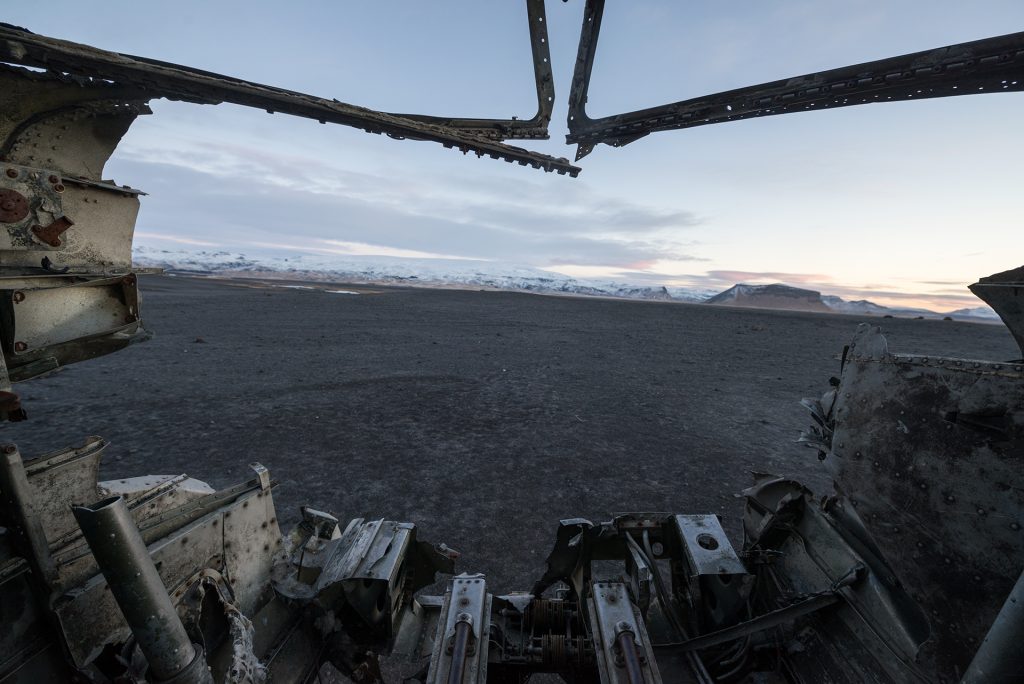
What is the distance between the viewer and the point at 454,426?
25.3 feet

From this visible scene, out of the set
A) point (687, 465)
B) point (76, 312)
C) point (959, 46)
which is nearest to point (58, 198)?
point (76, 312)

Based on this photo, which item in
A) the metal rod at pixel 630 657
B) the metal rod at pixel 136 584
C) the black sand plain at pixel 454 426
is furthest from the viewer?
the black sand plain at pixel 454 426

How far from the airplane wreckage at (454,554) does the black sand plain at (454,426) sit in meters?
1.60

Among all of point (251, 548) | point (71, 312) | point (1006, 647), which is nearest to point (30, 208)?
point (71, 312)

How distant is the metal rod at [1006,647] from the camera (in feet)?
4.46

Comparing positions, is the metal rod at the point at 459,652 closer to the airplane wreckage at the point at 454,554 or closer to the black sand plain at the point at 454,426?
the airplane wreckage at the point at 454,554

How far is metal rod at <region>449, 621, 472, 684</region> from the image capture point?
1776 mm

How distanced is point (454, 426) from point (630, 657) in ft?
20.1

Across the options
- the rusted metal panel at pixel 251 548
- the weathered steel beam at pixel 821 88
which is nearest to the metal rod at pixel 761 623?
the rusted metal panel at pixel 251 548

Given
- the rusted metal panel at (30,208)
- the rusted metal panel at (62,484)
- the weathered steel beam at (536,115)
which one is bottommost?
the rusted metal panel at (62,484)

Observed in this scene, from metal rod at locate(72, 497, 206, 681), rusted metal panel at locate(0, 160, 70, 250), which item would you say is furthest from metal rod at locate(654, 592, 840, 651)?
rusted metal panel at locate(0, 160, 70, 250)

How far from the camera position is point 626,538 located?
9.72 feet

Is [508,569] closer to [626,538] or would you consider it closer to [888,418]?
[626,538]

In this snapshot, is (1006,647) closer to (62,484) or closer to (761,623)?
(761,623)
